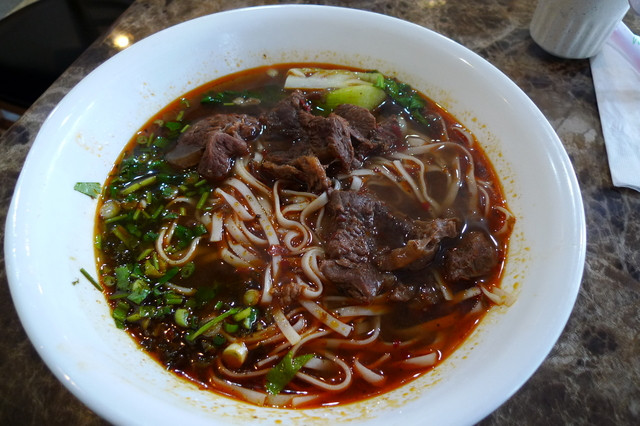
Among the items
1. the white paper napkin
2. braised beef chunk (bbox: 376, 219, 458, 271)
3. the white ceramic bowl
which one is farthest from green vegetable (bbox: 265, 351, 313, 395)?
the white paper napkin

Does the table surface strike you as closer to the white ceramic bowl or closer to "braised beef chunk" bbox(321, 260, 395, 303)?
the white ceramic bowl

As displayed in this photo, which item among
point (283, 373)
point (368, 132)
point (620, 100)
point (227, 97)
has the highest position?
point (620, 100)

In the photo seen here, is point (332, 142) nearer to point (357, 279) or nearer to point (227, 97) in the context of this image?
point (357, 279)

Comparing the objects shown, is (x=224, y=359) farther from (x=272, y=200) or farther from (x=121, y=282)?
(x=272, y=200)

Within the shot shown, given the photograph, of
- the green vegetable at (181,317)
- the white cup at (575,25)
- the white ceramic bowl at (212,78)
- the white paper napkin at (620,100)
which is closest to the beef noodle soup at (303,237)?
the green vegetable at (181,317)

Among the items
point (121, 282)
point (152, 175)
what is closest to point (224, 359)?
point (121, 282)

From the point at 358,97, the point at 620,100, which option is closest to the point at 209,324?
the point at 358,97
